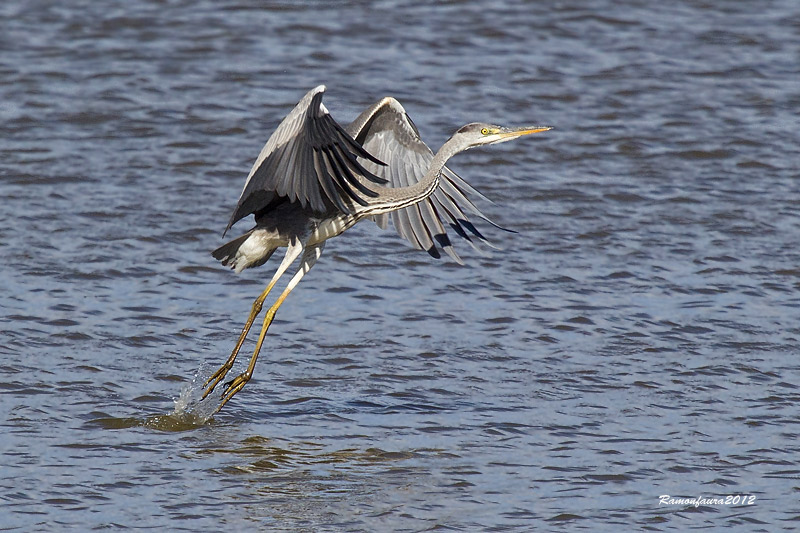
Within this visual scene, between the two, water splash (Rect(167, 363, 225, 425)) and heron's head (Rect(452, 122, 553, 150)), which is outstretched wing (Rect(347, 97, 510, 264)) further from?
water splash (Rect(167, 363, 225, 425))

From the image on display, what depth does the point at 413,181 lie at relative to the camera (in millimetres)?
8719

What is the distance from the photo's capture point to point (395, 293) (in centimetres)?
916

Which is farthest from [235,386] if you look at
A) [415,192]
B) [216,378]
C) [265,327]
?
[415,192]

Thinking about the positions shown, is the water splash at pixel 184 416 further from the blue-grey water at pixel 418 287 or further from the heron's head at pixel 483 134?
the heron's head at pixel 483 134

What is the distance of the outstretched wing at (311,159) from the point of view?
265 inches

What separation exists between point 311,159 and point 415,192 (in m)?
0.99

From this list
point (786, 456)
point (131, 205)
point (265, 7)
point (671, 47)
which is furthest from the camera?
point (265, 7)

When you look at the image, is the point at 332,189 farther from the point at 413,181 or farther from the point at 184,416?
the point at 413,181

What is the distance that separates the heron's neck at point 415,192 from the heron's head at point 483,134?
0.06m

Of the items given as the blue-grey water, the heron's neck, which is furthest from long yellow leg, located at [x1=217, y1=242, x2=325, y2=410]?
the heron's neck

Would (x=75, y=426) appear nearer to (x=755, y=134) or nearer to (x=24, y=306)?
(x=24, y=306)

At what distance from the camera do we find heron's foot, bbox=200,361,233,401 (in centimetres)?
740

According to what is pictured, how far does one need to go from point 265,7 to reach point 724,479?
10807 mm

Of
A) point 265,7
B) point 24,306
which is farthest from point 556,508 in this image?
point 265,7
